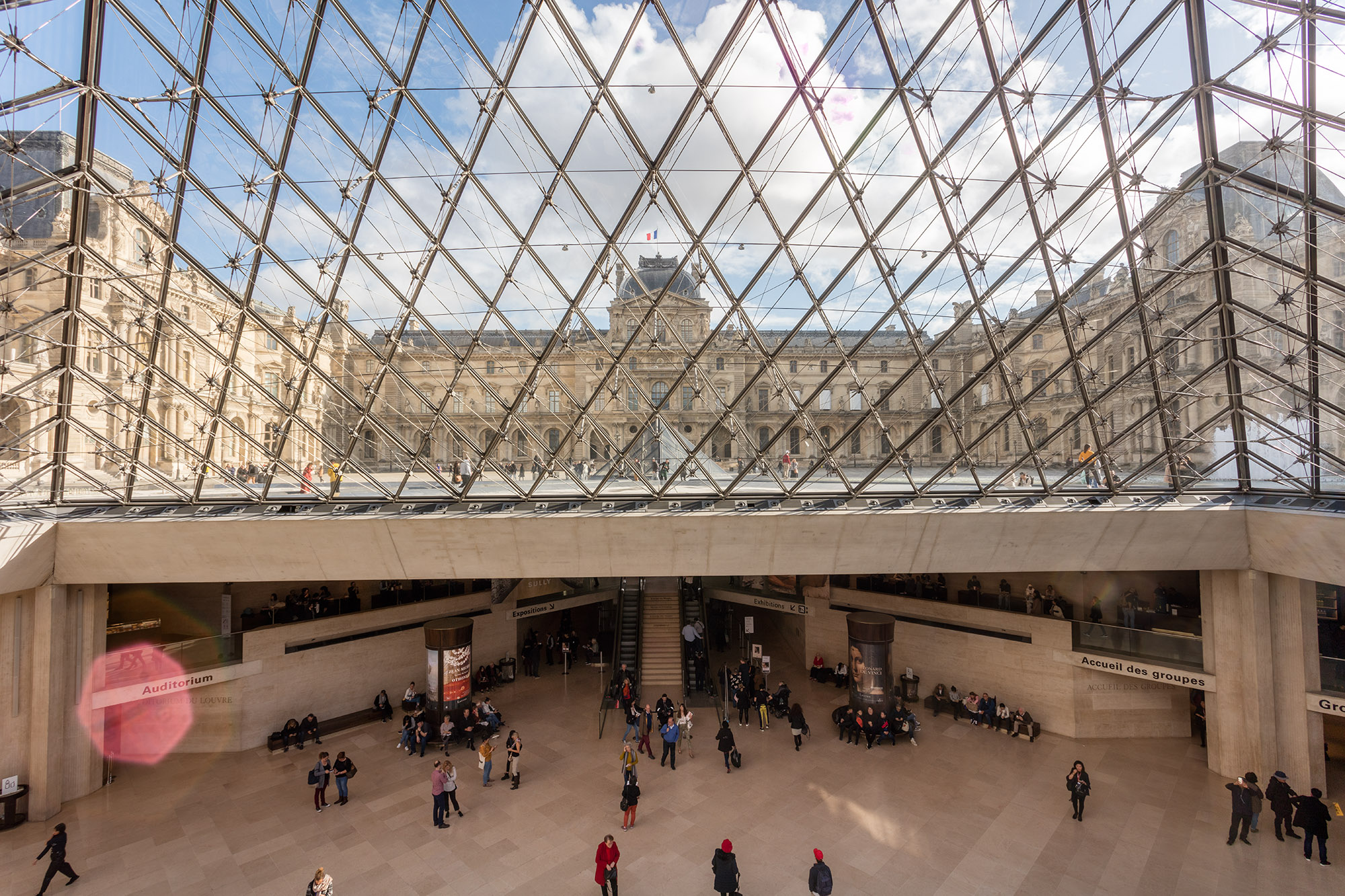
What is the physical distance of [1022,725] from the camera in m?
15.0

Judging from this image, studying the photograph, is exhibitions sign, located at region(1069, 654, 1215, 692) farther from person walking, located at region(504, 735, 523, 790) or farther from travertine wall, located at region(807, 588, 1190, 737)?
person walking, located at region(504, 735, 523, 790)

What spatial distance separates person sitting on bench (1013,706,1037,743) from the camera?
14.9 m

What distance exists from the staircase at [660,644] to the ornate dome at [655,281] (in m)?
10.8

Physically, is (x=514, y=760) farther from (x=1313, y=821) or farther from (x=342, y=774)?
(x=1313, y=821)

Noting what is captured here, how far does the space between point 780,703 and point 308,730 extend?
11.6m

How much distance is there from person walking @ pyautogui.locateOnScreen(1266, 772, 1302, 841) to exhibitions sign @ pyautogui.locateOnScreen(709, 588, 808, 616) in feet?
37.0

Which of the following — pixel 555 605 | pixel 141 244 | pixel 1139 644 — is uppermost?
pixel 141 244

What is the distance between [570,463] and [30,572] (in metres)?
10.4

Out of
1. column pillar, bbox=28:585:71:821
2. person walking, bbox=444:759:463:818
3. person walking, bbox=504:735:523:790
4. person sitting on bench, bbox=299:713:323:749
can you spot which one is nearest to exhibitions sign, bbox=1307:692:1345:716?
person walking, bbox=504:735:523:790

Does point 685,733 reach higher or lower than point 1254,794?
lower

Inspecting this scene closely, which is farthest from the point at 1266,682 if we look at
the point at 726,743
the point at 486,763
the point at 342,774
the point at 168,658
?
the point at 168,658

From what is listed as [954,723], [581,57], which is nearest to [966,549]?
[954,723]

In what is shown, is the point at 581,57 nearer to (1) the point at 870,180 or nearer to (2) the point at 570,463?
(1) the point at 870,180

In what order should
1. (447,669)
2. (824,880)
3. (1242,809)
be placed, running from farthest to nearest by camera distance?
(447,669) → (1242,809) → (824,880)
